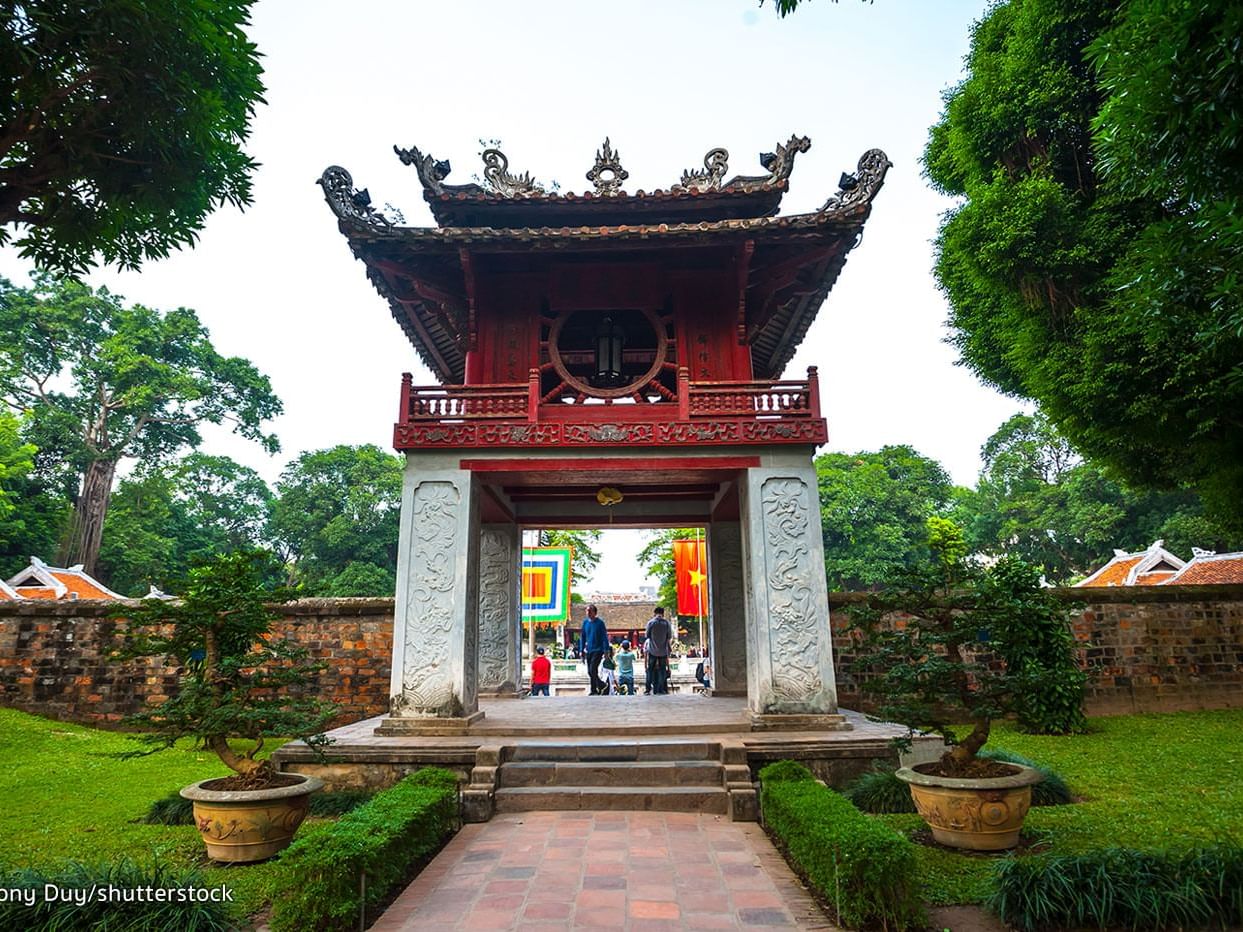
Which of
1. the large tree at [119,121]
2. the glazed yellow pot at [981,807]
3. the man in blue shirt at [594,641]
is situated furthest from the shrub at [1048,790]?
the large tree at [119,121]

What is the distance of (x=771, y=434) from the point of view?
299 inches

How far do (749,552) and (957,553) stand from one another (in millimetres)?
2648

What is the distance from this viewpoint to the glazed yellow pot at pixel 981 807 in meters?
4.52

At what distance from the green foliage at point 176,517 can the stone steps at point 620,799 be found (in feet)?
61.2

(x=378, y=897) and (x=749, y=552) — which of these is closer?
(x=378, y=897)

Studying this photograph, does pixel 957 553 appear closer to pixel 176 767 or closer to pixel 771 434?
pixel 771 434

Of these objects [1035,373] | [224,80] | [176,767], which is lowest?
[176,767]

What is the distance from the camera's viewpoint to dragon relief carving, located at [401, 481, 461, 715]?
7020 mm

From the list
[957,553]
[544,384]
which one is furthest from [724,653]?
[957,553]

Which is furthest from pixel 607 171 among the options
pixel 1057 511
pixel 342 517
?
pixel 1057 511

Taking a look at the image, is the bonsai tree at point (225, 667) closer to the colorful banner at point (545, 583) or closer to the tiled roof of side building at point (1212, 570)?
the colorful banner at point (545, 583)

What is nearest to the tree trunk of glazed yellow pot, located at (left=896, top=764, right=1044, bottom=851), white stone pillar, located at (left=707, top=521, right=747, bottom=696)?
white stone pillar, located at (left=707, top=521, right=747, bottom=696)

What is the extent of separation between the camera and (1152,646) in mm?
10266

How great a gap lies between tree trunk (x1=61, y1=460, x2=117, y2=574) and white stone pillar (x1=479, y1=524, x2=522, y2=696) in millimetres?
20570
